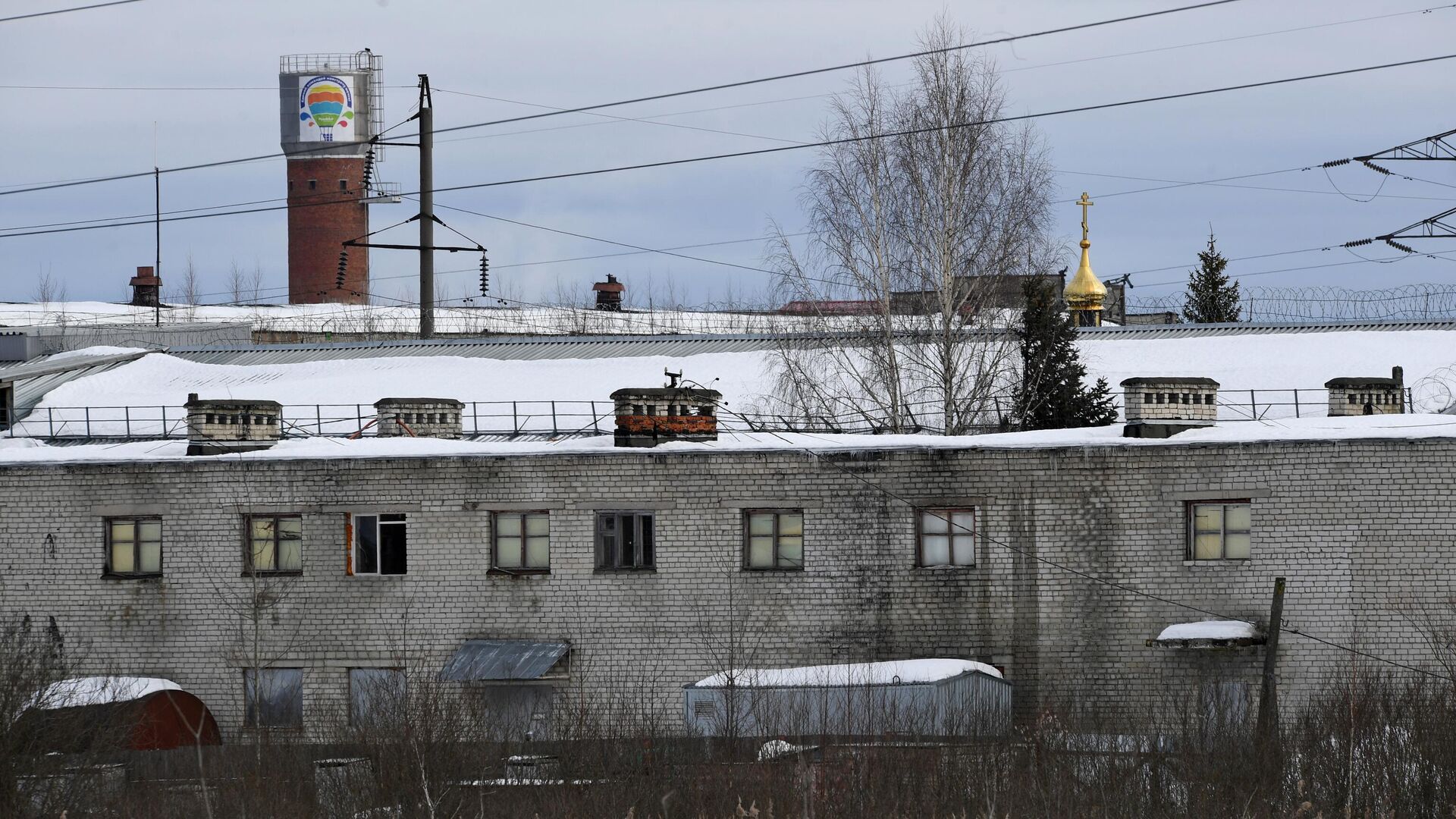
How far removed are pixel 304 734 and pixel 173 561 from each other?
3195mm

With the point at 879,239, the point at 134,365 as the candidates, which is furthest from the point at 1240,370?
the point at 134,365

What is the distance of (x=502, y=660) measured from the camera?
23438mm

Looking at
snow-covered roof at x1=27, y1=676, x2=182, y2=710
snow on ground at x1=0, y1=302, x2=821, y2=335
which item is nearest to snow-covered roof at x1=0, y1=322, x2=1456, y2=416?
snow-covered roof at x1=27, y1=676, x2=182, y2=710

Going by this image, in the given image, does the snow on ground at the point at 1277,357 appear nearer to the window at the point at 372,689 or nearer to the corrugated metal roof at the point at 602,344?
the corrugated metal roof at the point at 602,344

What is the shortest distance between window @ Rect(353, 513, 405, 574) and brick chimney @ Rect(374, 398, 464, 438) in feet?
6.05

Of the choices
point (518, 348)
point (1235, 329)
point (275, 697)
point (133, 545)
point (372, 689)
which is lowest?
point (275, 697)

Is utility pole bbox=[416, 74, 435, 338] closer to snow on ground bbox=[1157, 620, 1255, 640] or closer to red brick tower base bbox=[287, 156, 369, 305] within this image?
snow on ground bbox=[1157, 620, 1255, 640]

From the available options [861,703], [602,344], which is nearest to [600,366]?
[602,344]

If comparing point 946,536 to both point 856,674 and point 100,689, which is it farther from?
point 100,689

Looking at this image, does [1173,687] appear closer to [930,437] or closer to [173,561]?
[930,437]

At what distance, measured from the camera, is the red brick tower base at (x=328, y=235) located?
6888 cm

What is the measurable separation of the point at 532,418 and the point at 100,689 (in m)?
8.31

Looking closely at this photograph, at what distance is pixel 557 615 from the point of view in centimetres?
2383

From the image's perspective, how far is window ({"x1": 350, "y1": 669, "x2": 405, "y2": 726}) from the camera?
23.0 metres
